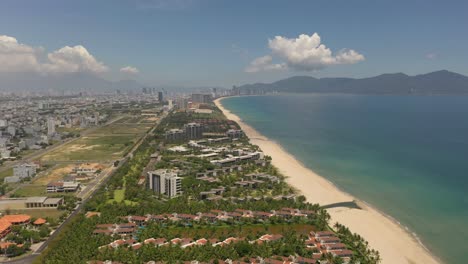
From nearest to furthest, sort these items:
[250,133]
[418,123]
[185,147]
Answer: [185,147], [250,133], [418,123]

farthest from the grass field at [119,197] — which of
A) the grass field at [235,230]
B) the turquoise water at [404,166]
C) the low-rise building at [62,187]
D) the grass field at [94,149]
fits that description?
the turquoise water at [404,166]

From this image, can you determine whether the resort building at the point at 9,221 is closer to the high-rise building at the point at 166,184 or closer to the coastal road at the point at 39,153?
the high-rise building at the point at 166,184

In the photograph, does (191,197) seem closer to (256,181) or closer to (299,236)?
(256,181)

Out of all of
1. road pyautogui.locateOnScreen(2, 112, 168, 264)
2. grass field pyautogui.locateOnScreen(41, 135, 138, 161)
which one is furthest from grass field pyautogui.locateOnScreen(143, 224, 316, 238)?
grass field pyautogui.locateOnScreen(41, 135, 138, 161)

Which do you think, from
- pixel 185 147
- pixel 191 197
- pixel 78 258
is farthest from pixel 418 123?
pixel 78 258

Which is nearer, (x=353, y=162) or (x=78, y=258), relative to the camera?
(x=78, y=258)

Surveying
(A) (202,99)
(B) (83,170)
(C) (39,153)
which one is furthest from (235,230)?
(A) (202,99)

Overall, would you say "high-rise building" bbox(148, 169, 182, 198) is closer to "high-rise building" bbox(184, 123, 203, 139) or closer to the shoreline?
the shoreline
